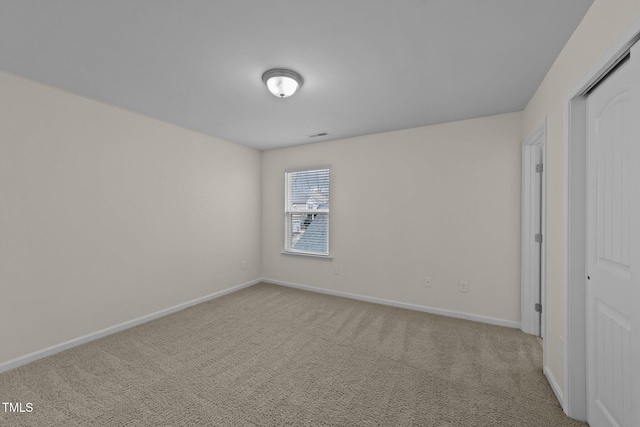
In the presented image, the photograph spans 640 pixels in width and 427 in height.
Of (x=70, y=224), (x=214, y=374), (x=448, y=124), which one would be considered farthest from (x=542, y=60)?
(x=70, y=224)

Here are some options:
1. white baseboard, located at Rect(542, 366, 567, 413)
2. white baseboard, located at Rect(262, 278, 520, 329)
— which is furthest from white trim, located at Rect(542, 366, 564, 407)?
white baseboard, located at Rect(262, 278, 520, 329)

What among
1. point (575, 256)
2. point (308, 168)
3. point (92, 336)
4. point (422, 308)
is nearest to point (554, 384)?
point (575, 256)

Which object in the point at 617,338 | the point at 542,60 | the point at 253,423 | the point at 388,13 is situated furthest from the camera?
the point at 542,60

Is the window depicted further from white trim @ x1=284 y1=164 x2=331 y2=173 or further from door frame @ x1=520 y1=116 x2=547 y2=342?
door frame @ x1=520 y1=116 x2=547 y2=342

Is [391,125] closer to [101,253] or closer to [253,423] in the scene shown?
[253,423]

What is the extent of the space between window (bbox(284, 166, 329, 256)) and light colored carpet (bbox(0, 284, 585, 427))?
1.48m

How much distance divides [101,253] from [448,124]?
431cm

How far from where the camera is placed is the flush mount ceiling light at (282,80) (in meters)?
2.10

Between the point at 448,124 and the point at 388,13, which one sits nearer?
the point at 388,13

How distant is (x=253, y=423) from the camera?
5.24ft

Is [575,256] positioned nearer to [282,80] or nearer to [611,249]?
[611,249]

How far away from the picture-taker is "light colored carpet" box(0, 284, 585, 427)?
5.43 feet

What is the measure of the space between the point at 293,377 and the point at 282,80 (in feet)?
7.97

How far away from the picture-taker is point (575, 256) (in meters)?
1.63
